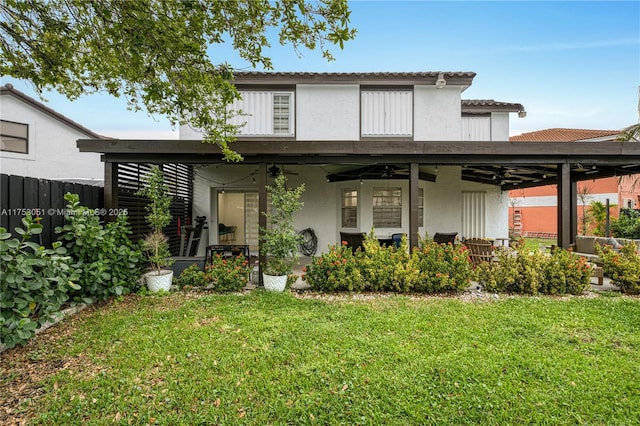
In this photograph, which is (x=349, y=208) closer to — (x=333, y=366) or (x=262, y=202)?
(x=262, y=202)

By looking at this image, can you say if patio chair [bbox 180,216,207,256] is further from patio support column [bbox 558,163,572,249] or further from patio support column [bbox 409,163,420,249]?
patio support column [bbox 558,163,572,249]

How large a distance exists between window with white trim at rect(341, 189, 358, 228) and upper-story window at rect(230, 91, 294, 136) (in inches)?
102

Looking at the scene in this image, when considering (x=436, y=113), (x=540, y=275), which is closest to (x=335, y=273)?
(x=540, y=275)

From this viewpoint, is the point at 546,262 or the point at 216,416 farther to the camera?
the point at 546,262

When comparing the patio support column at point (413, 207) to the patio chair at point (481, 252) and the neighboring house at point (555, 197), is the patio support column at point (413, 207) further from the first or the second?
the neighboring house at point (555, 197)

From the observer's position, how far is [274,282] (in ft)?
19.3

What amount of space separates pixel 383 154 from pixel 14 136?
47.5 feet

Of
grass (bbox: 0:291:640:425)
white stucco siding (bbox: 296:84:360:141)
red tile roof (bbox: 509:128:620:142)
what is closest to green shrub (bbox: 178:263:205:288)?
grass (bbox: 0:291:640:425)

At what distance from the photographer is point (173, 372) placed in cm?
300

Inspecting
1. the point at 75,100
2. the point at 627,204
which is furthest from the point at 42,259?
the point at 627,204

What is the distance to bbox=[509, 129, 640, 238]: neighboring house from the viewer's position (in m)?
19.3

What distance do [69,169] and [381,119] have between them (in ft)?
44.7

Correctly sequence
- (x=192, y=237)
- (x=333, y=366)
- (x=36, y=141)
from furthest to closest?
(x=36, y=141)
(x=192, y=237)
(x=333, y=366)

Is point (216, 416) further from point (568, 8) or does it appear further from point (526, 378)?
point (568, 8)
